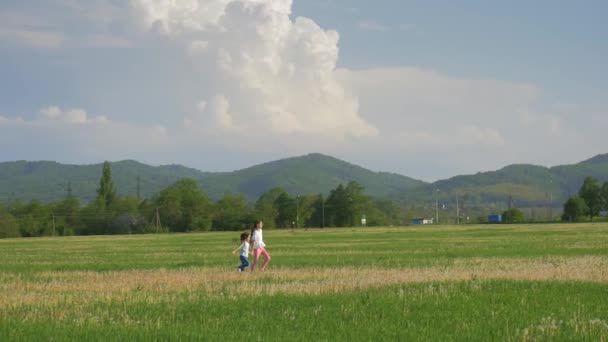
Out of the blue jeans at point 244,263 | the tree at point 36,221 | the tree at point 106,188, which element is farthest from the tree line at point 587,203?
the blue jeans at point 244,263

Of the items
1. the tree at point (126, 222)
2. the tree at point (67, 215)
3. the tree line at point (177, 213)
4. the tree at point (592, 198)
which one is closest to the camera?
the tree at point (67, 215)

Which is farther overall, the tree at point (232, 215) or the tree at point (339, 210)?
the tree at point (339, 210)

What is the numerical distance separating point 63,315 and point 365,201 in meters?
170

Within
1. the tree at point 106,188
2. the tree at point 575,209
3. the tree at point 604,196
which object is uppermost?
the tree at point 106,188

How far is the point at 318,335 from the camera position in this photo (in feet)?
39.8

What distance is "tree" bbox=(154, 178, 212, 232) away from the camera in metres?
166

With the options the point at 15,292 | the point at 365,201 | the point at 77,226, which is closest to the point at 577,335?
the point at 15,292

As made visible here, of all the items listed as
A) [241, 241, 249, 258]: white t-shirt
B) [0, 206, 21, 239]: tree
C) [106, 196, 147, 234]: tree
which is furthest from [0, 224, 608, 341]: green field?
[106, 196, 147, 234]: tree

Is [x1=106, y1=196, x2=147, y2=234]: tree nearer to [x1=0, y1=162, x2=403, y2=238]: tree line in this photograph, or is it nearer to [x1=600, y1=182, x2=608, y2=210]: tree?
[x1=0, y1=162, x2=403, y2=238]: tree line

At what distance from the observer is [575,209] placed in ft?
572

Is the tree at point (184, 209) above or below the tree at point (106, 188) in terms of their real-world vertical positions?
below

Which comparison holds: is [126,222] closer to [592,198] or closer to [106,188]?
[106,188]

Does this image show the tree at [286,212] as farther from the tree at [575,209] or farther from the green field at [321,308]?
the green field at [321,308]

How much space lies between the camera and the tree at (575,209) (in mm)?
174125
